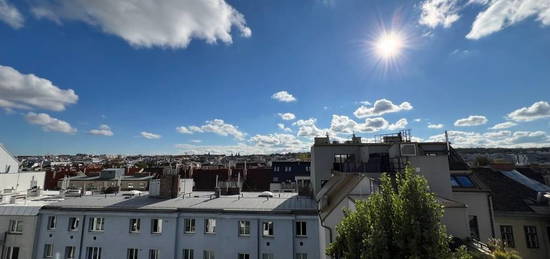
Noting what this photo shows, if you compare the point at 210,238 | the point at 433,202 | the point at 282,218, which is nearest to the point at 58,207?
the point at 210,238

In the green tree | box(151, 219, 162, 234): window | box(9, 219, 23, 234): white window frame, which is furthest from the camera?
box(9, 219, 23, 234): white window frame

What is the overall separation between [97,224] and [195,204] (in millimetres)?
9633

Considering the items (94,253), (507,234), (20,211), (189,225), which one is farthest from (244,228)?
(20,211)

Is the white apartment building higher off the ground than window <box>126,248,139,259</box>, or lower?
higher

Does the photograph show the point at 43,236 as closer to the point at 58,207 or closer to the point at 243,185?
the point at 58,207

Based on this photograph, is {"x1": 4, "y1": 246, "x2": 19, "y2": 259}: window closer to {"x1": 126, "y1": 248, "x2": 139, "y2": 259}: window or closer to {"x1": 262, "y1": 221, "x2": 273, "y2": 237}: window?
{"x1": 126, "y1": 248, "x2": 139, "y2": 259}: window

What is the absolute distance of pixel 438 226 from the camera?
698 centimetres

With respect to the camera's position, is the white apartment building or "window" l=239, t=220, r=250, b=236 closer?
the white apartment building

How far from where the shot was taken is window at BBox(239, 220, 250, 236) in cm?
2183

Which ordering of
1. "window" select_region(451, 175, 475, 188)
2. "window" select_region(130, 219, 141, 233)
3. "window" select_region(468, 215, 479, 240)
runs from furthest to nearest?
"window" select_region(130, 219, 141, 233)
"window" select_region(451, 175, 475, 188)
"window" select_region(468, 215, 479, 240)

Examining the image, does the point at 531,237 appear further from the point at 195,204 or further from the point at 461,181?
the point at 195,204

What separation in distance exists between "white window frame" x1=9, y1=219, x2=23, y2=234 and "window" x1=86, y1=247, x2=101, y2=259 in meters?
7.93

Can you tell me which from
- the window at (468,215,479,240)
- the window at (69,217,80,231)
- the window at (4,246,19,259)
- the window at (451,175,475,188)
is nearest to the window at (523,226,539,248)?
the window at (468,215,479,240)

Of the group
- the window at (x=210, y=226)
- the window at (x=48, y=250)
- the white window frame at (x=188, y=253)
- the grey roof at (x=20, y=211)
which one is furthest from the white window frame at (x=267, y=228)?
the grey roof at (x=20, y=211)
